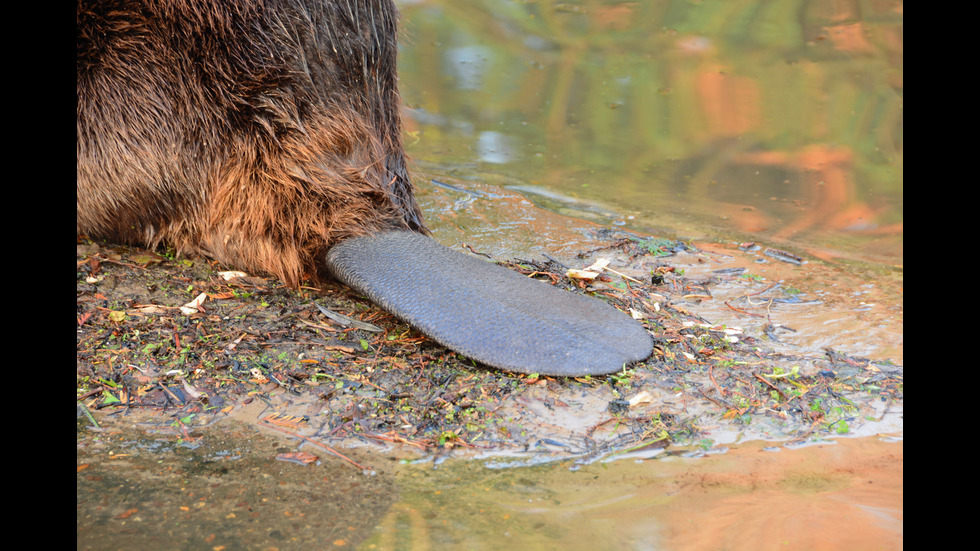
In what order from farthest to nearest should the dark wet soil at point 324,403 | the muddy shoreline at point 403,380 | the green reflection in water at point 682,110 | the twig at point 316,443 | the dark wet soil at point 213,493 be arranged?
the green reflection in water at point 682,110 → the muddy shoreline at point 403,380 → the twig at point 316,443 → the dark wet soil at point 324,403 → the dark wet soil at point 213,493

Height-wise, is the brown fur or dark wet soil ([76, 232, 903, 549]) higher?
the brown fur

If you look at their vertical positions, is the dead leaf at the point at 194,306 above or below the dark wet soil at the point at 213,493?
above

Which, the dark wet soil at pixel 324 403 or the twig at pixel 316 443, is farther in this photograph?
the twig at pixel 316 443

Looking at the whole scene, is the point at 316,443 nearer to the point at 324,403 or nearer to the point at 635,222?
the point at 324,403

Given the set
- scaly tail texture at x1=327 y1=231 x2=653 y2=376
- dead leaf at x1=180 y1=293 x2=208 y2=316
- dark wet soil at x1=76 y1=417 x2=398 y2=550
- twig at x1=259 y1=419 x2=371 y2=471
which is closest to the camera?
dark wet soil at x1=76 y1=417 x2=398 y2=550

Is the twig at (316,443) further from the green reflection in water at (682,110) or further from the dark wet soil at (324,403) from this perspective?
the green reflection in water at (682,110)

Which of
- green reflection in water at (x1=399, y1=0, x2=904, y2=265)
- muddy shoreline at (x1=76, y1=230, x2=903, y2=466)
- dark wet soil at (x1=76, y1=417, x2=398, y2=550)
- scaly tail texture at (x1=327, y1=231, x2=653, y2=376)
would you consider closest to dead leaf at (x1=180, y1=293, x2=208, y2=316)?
muddy shoreline at (x1=76, y1=230, x2=903, y2=466)

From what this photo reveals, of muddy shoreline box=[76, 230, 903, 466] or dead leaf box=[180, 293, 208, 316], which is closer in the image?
muddy shoreline box=[76, 230, 903, 466]

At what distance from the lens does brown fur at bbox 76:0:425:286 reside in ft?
7.91

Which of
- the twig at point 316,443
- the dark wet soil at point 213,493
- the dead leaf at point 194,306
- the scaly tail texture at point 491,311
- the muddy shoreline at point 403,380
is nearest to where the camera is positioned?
the dark wet soil at point 213,493

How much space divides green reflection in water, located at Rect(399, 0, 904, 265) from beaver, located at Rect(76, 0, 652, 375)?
1.34 metres

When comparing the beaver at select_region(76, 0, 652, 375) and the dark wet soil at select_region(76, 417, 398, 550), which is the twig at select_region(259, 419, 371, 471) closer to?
the dark wet soil at select_region(76, 417, 398, 550)

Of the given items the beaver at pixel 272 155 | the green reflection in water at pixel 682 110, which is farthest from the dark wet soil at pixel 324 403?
the green reflection in water at pixel 682 110

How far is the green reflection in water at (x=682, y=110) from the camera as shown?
149 inches
